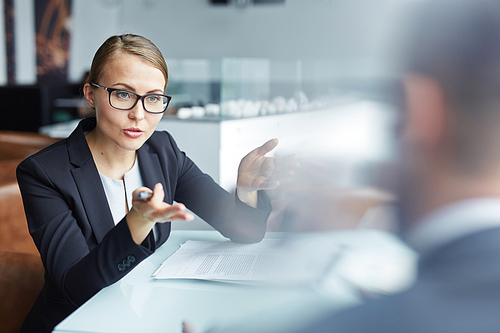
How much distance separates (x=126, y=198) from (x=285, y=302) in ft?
1.96

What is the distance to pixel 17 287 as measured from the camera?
38.5 inches

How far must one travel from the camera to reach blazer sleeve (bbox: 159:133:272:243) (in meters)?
0.73

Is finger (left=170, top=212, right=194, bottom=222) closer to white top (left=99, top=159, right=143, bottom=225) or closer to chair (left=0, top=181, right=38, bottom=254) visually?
white top (left=99, top=159, right=143, bottom=225)

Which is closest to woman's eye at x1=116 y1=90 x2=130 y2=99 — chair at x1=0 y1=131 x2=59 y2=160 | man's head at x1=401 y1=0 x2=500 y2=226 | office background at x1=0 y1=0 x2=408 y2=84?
man's head at x1=401 y1=0 x2=500 y2=226

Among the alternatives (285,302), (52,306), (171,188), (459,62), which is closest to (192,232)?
(171,188)

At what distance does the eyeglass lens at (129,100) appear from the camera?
0.63 m

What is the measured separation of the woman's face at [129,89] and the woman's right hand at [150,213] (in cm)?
13

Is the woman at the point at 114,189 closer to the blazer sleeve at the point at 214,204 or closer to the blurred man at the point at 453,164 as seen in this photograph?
the blazer sleeve at the point at 214,204

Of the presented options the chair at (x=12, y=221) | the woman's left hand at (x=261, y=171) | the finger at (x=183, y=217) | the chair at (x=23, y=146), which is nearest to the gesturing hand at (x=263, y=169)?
the woman's left hand at (x=261, y=171)

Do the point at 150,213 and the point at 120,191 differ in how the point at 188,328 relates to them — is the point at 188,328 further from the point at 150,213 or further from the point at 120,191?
the point at 120,191

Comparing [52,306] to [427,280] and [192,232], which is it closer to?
[192,232]

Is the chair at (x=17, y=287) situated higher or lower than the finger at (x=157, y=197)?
lower

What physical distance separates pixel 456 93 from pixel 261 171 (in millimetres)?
410

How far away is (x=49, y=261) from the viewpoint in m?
0.67
